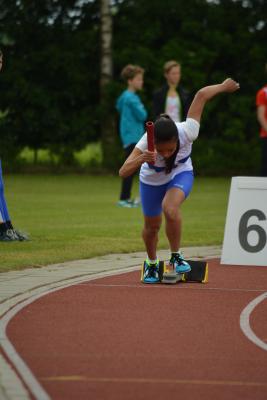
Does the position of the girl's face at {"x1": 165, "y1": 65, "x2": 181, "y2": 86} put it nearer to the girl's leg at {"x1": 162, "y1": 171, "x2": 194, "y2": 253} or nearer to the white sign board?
the white sign board

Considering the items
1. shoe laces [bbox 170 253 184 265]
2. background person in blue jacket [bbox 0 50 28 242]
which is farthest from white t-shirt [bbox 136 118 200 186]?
background person in blue jacket [bbox 0 50 28 242]

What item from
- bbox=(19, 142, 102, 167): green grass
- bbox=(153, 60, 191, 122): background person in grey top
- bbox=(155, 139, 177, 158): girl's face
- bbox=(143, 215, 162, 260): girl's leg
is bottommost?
bbox=(19, 142, 102, 167): green grass

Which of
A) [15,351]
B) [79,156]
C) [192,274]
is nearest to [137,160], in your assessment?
[192,274]

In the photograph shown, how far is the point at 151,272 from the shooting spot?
10.7 meters

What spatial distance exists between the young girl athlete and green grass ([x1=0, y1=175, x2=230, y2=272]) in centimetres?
140

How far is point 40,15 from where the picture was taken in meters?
30.1

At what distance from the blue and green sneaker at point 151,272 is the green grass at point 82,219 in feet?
4.35

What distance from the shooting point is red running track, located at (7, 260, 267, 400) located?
6398mm

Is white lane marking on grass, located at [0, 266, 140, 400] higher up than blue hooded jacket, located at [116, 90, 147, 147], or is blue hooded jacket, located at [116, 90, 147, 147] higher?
blue hooded jacket, located at [116, 90, 147, 147]

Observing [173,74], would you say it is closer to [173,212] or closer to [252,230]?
[252,230]

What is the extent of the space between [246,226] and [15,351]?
16.6ft

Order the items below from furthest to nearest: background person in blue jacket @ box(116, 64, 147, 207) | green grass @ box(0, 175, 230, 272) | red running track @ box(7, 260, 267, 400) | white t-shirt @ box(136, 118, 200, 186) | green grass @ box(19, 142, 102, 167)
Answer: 1. green grass @ box(19, 142, 102, 167)
2. background person in blue jacket @ box(116, 64, 147, 207)
3. green grass @ box(0, 175, 230, 272)
4. white t-shirt @ box(136, 118, 200, 186)
5. red running track @ box(7, 260, 267, 400)

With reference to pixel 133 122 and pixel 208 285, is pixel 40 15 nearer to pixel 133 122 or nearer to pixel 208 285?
pixel 133 122

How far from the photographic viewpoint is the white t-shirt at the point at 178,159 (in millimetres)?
10281
